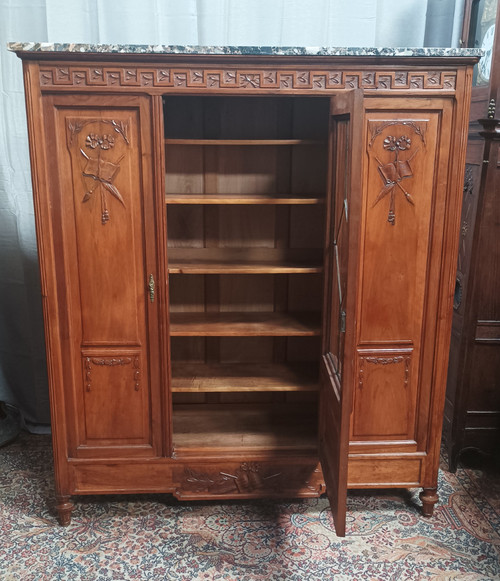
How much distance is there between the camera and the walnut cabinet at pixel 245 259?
198cm

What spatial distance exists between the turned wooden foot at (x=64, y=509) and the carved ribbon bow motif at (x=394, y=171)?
63.9 inches

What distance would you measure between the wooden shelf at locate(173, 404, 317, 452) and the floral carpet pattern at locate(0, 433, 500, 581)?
0.87ft

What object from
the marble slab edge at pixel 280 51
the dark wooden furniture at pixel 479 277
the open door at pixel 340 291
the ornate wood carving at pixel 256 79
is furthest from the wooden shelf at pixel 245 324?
the marble slab edge at pixel 280 51

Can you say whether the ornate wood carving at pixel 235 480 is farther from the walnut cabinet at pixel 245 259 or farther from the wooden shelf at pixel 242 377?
the wooden shelf at pixel 242 377

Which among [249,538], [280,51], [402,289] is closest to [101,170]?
[280,51]

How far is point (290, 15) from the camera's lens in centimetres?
261

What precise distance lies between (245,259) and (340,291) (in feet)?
2.72

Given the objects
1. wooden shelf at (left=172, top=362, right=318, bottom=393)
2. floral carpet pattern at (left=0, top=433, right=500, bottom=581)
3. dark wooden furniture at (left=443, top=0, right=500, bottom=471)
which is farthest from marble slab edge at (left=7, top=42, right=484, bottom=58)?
floral carpet pattern at (left=0, top=433, right=500, bottom=581)

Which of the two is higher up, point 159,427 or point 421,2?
point 421,2

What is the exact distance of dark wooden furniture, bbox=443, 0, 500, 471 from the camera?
2.40 metres

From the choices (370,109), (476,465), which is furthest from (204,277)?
(476,465)

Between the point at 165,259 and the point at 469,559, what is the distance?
1529 millimetres

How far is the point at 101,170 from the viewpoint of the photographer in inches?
80.4

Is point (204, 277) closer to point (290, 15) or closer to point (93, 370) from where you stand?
point (93, 370)
